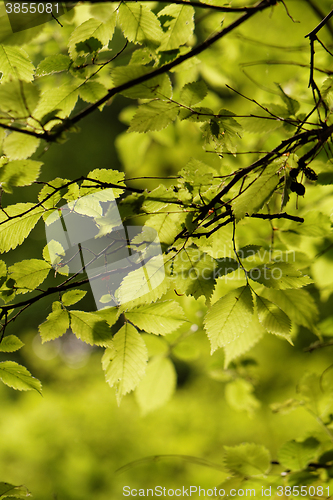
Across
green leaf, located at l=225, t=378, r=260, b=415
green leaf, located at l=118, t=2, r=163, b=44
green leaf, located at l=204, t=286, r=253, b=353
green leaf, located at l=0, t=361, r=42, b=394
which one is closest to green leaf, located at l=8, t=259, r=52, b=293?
green leaf, located at l=0, t=361, r=42, b=394

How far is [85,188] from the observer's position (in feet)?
1.88

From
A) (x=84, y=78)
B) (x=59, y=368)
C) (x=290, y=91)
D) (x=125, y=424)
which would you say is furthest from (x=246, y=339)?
(x=59, y=368)

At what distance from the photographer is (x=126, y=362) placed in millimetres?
595

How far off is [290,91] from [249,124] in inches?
36.1

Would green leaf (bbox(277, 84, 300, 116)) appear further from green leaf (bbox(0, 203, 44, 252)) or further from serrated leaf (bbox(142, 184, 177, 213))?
green leaf (bbox(0, 203, 44, 252))

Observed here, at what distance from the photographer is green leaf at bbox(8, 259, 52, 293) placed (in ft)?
1.94

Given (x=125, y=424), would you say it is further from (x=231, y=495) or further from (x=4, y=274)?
(x=4, y=274)

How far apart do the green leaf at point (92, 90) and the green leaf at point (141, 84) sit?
5 cm

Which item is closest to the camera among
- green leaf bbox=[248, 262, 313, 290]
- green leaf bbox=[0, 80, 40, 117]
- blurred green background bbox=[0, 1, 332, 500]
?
green leaf bbox=[0, 80, 40, 117]

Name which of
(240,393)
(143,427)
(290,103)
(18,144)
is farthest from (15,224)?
(143,427)

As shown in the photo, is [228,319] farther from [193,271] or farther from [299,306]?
[299,306]

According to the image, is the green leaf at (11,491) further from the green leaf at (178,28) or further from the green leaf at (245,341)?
the green leaf at (178,28)

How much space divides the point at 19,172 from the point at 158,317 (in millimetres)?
380

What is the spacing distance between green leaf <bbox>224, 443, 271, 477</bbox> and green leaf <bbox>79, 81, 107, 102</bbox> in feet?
2.92
